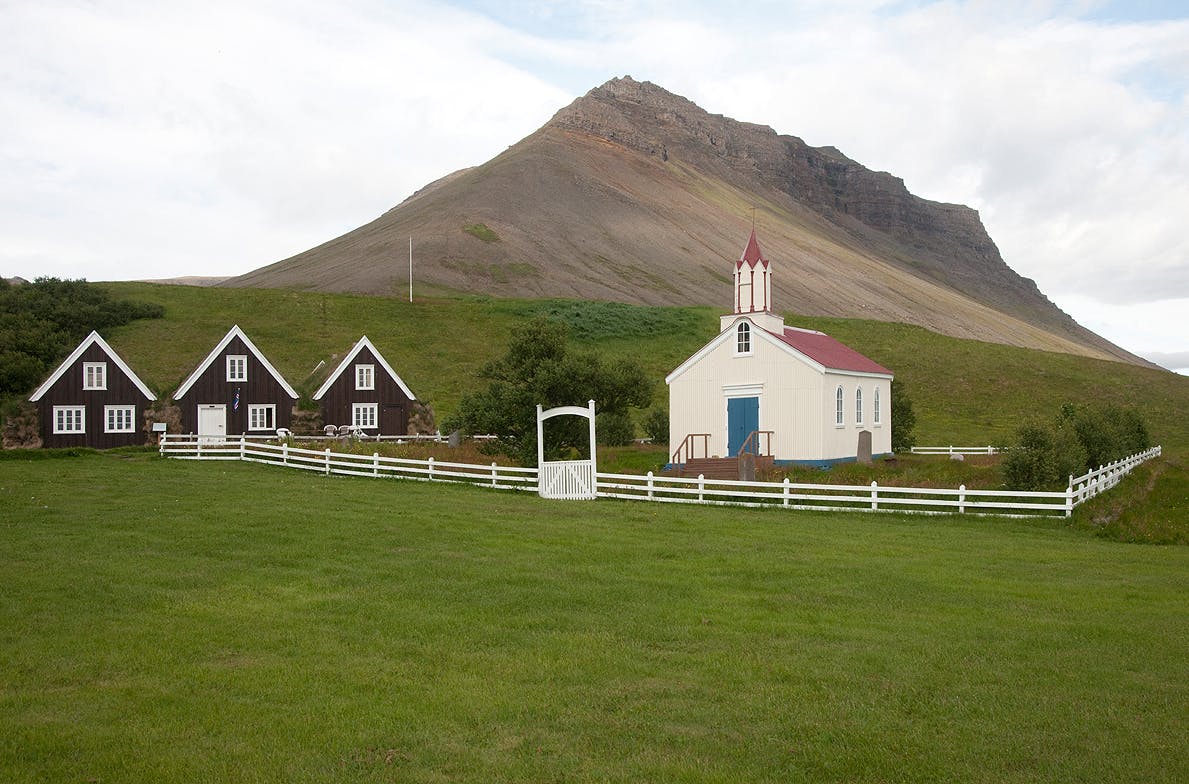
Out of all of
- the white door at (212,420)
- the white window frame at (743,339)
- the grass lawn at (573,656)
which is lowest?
the grass lawn at (573,656)

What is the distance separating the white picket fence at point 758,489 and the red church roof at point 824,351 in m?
6.62

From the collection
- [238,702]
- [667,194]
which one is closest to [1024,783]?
[238,702]

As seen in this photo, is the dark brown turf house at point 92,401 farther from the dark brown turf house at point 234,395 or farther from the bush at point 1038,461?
the bush at point 1038,461

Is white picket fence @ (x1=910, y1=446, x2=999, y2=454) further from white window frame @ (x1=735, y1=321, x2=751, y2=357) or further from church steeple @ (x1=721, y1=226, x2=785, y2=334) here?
white window frame @ (x1=735, y1=321, x2=751, y2=357)

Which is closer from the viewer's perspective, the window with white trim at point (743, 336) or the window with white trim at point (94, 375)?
the window with white trim at point (743, 336)

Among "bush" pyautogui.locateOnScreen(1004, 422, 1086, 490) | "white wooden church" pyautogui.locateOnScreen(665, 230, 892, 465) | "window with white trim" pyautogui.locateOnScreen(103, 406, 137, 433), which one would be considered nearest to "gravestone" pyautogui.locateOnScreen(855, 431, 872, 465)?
"white wooden church" pyautogui.locateOnScreen(665, 230, 892, 465)

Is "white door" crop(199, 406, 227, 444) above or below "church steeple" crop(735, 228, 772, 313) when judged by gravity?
below

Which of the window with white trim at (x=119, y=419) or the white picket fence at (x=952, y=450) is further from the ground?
the window with white trim at (x=119, y=419)

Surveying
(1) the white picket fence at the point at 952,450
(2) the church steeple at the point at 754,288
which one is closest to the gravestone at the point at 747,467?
(2) the church steeple at the point at 754,288

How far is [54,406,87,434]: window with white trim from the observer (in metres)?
40.8

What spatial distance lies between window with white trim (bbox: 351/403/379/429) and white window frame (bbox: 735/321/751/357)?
1852 centimetres

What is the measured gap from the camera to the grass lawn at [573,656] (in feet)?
23.3

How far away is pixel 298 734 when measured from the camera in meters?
7.48

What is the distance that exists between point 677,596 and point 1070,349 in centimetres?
17130
